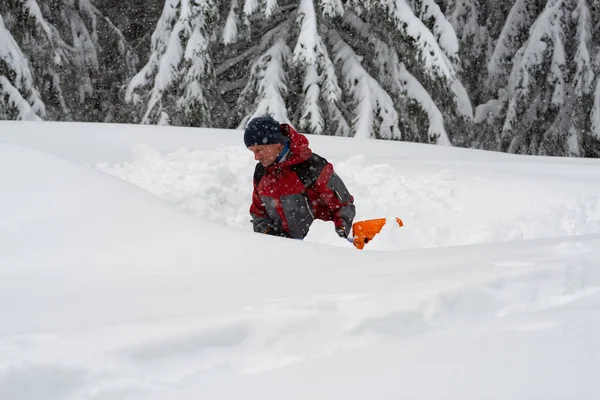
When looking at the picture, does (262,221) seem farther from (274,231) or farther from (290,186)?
(290,186)

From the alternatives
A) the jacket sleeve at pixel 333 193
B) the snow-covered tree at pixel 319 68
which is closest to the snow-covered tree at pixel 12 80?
the snow-covered tree at pixel 319 68

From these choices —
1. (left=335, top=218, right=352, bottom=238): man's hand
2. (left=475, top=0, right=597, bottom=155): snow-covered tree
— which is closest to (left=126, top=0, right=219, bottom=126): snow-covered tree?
(left=475, top=0, right=597, bottom=155): snow-covered tree

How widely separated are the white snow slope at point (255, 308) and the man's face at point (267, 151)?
72 cm

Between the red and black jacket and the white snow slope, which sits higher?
the white snow slope

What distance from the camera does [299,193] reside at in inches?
157

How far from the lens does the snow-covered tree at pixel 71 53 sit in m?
9.65

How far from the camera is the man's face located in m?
3.81

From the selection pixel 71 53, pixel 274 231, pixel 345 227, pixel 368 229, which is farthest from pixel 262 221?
pixel 71 53

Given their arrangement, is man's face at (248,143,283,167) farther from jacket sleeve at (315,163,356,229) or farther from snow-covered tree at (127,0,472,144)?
snow-covered tree at (127,0,472,144)

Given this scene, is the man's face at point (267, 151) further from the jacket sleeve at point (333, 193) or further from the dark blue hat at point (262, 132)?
the jacket sleeve at point (333, 193)

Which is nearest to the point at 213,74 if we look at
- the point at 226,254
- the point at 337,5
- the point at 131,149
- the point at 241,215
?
the point at 337,5

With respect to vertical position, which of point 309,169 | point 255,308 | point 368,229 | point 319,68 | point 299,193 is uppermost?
point 255,308

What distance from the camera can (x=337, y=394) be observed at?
4.11ft

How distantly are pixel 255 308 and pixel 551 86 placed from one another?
10.1 meters
